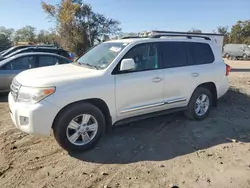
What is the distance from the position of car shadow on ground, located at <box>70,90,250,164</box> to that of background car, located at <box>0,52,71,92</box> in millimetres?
4717

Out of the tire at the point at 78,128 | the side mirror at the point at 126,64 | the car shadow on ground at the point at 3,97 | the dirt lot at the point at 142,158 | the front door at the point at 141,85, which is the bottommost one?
the dirt lot at the point at 142,158

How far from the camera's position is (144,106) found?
4629 mm

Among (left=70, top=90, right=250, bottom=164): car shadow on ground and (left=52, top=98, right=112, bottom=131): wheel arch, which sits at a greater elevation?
(left=52, top=98, right=112, bottom=131): wheel arch

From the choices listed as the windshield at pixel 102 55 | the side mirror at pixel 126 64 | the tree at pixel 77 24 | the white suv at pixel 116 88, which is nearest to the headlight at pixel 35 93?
the white suv at pixel 116 88

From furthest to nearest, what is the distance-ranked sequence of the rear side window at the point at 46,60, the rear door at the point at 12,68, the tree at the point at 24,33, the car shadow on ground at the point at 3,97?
the tree at the point at 24,33
the rear side window at the point at 46,60
the rear door at the point at 12,68
the car shadow on ground at the point at 3,97

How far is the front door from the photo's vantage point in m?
4.30

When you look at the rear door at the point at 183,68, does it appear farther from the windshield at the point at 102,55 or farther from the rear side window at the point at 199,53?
the windshield at the point at 102,55

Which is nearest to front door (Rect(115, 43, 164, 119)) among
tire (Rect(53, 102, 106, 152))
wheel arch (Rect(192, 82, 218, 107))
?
tire (Rect(53, 102, 106, 152))

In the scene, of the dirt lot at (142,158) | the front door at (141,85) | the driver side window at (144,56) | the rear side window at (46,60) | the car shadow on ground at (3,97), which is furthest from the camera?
the rear side window at (46,60)

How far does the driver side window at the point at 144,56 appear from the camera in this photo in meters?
4.57

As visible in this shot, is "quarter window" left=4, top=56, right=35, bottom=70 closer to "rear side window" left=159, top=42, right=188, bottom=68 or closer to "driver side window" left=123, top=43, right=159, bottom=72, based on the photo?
"driver side window" left=123, top=43, right=159, bottom=72

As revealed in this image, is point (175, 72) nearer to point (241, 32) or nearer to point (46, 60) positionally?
point (46, 60)

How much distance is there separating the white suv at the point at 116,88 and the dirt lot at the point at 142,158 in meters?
0.39

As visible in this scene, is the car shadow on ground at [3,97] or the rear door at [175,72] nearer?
the rear door at [175,72]
